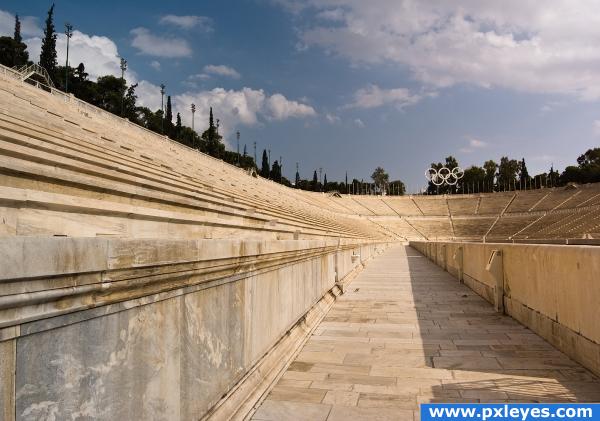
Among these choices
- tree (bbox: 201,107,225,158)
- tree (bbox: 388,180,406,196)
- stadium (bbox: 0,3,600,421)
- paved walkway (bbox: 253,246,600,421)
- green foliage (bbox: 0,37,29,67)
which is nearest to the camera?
stadium (bbox: 0,3,600,421)

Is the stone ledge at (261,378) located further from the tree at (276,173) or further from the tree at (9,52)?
the tree at (276,173)

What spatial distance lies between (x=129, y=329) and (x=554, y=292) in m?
5.46

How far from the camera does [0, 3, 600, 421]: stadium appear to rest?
1785mm

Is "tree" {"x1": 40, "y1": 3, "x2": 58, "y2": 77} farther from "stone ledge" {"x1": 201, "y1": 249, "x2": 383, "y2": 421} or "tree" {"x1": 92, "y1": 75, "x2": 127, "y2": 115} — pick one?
"stone ledge" {"x1": 201, "y1": 249, "x2": 383, "y2": 421}

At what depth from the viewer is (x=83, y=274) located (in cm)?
189

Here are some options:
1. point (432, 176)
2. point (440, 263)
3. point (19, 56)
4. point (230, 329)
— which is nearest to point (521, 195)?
point (432, 176)

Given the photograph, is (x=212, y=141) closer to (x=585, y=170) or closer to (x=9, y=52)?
(x=9, y=52)

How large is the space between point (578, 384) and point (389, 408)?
1.95m

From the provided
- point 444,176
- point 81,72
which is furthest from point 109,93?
point 444,176

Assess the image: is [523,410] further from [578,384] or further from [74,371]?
[74,371]

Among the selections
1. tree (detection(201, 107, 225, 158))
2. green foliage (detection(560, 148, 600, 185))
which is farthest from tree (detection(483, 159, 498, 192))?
tree (detection(201, 107, 225, 158))

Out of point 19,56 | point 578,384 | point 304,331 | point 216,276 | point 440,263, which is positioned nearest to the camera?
point 216,276

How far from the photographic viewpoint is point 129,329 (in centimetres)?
224

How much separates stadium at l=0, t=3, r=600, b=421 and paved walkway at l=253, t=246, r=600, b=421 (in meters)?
0.03
